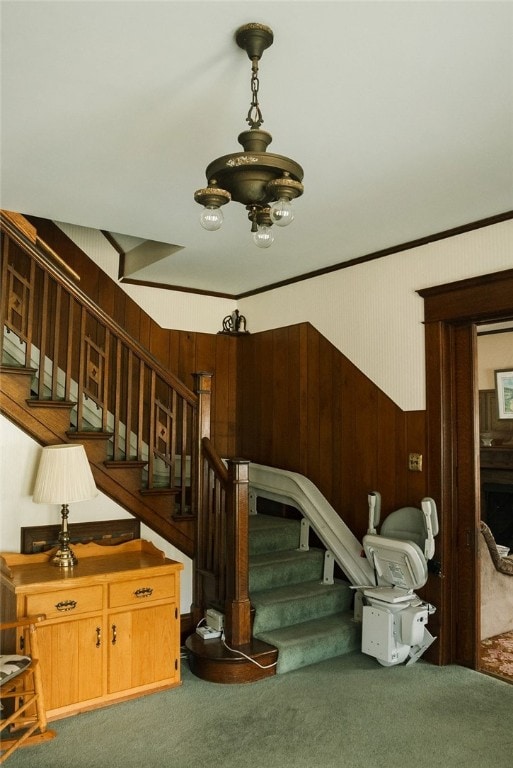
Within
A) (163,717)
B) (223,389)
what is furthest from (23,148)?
(223,389)

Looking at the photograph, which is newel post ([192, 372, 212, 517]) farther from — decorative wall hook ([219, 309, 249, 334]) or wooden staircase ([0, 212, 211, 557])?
decorative wall hook ([219, 309, 249, 334])

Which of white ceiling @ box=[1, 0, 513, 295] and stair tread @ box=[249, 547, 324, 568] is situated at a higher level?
white ceiling @ box=[1, 0, 513, 295]

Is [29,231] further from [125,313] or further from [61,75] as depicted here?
[61,75]

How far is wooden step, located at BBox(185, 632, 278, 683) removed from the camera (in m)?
3.67

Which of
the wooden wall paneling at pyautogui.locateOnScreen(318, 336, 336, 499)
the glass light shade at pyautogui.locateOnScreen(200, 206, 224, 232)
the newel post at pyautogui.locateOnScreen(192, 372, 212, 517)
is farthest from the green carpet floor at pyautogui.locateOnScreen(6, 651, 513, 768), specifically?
the glass light shade at pyautogui.locateOnScreen(200, 206, 224, 232)

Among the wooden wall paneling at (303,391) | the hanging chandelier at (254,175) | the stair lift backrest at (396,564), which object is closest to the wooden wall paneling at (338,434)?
the wooden wall paneling at (303,391)

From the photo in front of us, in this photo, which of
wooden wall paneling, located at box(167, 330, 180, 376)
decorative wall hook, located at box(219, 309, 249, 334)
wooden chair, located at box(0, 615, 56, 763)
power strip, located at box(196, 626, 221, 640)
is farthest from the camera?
decorative wall hook, located at box(219, 309, 249, 334)

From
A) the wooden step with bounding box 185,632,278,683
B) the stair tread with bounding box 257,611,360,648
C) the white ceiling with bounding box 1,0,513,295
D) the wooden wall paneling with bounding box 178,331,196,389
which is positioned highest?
the white ceiling with bounding box 1,0,513,295

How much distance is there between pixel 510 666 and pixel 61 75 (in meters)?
4.41

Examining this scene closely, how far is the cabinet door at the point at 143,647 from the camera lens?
3418mm

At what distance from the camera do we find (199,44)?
2111 mm

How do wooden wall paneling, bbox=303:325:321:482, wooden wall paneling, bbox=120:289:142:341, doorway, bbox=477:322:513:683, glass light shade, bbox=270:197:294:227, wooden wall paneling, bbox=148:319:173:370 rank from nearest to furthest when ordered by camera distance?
glass light shade, bbox=270:197:294:227, doorway, bbox=477:322:513:683, wooden wall paneling, bbox=303:325:321:482, wooden wall paneling, bbox=120:289:142:341, wooden wall paneling, bbox=148:319:173:370

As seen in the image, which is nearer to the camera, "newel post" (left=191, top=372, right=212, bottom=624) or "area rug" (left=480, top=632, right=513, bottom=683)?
"area rug" (left=480, top=632, right=513, bottom=683)

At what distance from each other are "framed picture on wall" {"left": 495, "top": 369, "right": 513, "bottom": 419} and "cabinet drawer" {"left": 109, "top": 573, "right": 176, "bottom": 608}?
147 inches
